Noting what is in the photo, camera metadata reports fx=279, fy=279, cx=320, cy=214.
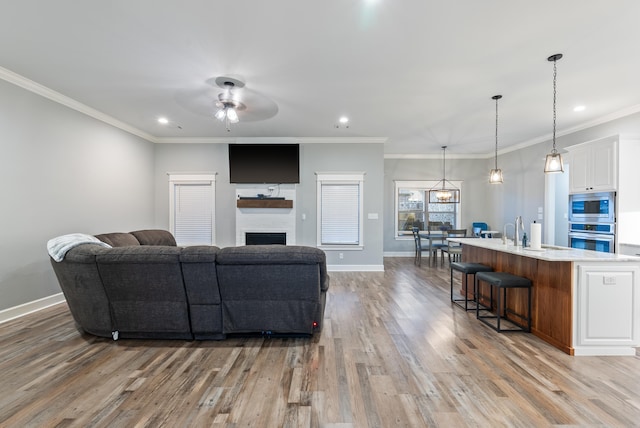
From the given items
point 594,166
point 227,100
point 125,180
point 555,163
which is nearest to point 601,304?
point 555,163

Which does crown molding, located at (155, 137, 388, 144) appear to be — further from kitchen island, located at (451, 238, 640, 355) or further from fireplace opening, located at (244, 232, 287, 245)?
kitchen island, located at (451, 238, 640, 355)

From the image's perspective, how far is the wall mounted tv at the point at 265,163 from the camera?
6.12 meters

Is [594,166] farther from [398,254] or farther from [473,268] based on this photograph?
[398,254]

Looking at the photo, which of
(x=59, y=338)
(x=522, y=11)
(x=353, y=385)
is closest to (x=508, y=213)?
(x=522, y=11)

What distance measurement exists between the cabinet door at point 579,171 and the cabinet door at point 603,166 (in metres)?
0.11

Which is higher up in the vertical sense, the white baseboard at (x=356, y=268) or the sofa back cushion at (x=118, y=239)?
the sofa back cushion at (x=118, y=239)

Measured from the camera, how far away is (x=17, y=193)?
3457 millimetres

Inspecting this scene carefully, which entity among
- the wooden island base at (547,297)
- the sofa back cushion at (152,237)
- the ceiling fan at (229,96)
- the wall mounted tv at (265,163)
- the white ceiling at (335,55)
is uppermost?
the white ceiling at (335,55)

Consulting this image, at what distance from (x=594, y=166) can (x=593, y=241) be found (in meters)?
1.19

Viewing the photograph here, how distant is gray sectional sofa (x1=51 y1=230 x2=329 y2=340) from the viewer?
2.66 metres

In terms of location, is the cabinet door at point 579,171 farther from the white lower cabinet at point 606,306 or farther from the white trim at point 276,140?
the white trim at point 276,140

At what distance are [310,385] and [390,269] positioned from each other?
182 inches

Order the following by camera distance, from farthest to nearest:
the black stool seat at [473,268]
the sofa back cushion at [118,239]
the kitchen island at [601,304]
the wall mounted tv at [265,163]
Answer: the wall mounted tv at [265,163], the sofa back cushion at [118,239], the black stool seat at [473,268], the kitchen island at [601,304]

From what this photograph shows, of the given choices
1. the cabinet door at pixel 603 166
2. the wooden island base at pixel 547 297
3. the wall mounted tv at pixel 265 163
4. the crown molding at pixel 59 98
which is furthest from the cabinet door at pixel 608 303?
the crown molding at pixel 59 98
